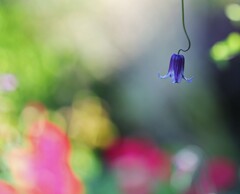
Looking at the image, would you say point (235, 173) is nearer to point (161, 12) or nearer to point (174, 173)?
point (174, 173)

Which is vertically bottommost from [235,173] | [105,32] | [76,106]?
[235,173]

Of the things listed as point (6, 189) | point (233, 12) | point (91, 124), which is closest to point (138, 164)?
point (91, 124)

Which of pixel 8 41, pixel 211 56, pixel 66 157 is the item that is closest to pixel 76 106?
pixel 66 157

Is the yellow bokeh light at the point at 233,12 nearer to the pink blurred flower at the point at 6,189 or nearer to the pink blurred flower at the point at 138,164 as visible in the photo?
the pink blurred flower at the point at 138,164

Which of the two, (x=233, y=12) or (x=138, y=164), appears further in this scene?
(x=138, y=164)

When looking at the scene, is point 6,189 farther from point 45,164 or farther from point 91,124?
point 91,124

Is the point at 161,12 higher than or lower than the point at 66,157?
higher

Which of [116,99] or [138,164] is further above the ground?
[116,99]
